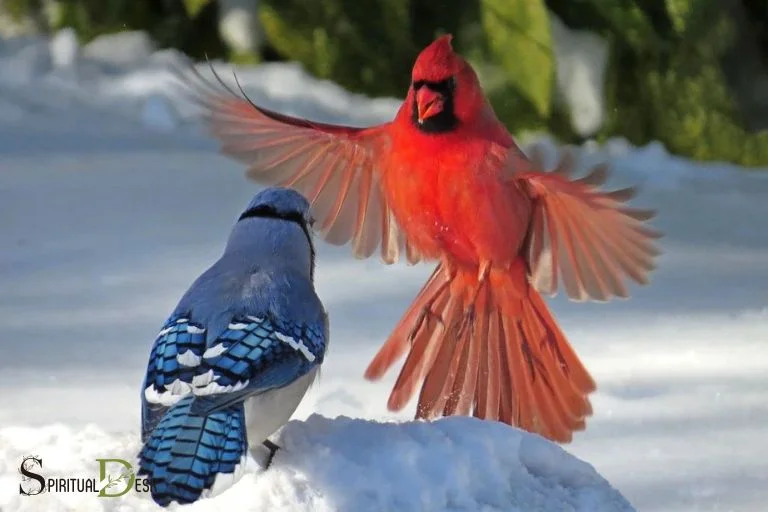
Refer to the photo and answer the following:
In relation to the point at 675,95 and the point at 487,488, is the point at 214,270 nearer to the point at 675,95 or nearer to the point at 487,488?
the point at 487,488

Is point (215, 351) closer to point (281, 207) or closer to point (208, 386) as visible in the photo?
point (208, 386)

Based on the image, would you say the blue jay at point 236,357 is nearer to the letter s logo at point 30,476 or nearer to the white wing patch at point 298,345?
the white wing patch at point 298,345

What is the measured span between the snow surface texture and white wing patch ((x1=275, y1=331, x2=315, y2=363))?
3.9 inches

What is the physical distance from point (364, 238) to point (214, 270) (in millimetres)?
365

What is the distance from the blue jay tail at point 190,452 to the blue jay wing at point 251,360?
0.01 metres

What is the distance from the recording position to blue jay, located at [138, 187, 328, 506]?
1092 millimetres

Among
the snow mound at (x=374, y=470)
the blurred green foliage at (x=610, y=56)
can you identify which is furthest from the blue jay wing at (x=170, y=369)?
the blurred green foliage at (x=610, y=56)

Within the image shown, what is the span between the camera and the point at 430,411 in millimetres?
1600

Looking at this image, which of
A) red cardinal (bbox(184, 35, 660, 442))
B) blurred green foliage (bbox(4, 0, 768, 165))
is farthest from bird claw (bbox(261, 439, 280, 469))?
A: blurred green foliage (bbox(4, 0, 768, 165))

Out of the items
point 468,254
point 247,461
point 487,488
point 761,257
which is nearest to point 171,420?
point 247,461

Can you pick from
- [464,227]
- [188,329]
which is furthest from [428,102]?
[188,329]

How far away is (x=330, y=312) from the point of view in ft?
6.73

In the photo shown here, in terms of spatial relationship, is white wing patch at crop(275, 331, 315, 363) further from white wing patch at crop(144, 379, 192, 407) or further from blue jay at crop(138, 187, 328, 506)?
white wing patch at crop(144, 379, 192, 407)

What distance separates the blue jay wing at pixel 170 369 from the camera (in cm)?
114
